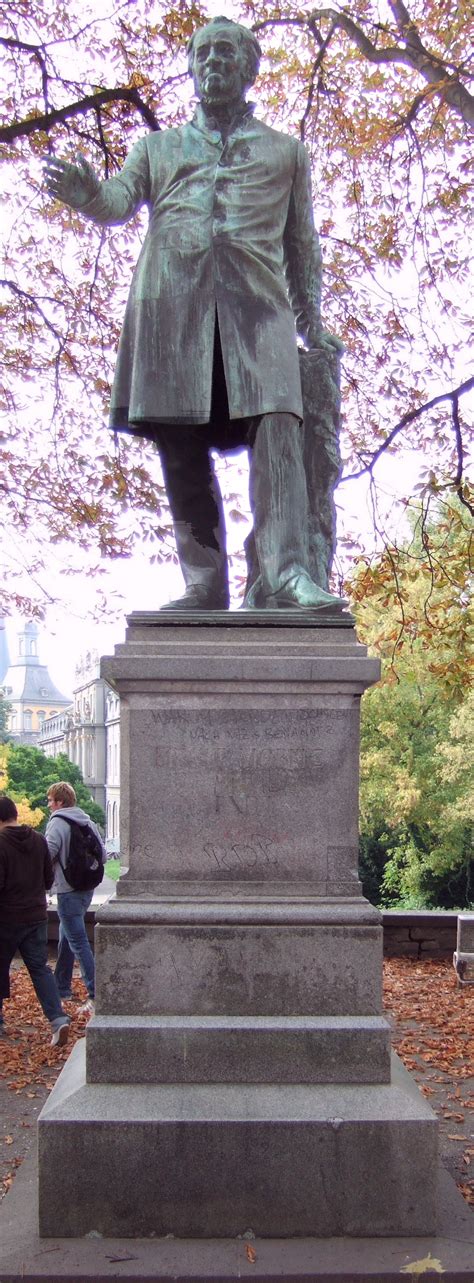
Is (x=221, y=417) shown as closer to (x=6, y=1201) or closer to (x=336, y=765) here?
(x=336, y=765)

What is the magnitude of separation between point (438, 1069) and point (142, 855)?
376 cm

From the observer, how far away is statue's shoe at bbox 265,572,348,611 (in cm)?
402

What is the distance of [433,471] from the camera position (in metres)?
11.5

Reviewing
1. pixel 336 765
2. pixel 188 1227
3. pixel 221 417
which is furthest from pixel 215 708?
pixel 188 1227

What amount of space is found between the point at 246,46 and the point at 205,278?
99cm

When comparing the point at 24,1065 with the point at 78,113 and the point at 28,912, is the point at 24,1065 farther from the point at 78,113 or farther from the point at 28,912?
the point at 78,113

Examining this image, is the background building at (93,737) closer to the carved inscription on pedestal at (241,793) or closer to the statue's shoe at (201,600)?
the statue's shoe at (201,600)

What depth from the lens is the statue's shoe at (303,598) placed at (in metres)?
4.02

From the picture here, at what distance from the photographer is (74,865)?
767cm

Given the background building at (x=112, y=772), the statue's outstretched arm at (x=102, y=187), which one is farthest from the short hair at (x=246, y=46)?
the background building at (x=112, y=772)

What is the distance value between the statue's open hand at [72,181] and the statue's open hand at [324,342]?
1114 mm

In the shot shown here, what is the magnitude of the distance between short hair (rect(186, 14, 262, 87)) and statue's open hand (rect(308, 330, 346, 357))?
1.04 meters

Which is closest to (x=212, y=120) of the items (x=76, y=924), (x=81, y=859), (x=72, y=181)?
(x=72, y=181)

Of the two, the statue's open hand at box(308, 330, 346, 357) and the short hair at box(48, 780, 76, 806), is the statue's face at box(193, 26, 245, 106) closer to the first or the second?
the statue's open hand at box(308, 330, 346, 357)
